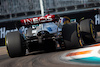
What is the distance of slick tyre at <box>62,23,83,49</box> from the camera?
6711 mm

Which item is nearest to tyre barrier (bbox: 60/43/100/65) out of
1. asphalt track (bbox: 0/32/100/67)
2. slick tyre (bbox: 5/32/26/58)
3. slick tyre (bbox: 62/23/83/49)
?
asphalt track (bbox: 0/32/100/67)

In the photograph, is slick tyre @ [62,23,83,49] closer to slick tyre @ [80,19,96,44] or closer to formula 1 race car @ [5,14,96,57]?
formula 1 race car @ [5,14,96,57]

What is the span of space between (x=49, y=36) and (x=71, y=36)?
0.71 metres

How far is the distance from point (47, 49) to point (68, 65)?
3619 mm

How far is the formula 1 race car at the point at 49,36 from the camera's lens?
20.9 feet

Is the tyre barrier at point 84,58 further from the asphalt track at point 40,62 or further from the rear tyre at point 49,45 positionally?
the rear tyre at point 49,45

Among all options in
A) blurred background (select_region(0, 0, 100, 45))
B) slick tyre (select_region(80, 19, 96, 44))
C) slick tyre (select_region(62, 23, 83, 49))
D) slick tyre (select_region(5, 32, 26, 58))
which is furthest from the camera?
blurred background (select_region(0, 0, 100, 45))

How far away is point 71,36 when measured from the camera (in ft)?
22.1

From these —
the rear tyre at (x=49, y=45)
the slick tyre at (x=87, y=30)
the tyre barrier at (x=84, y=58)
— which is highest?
the slick tyre at (x=87, y=30)

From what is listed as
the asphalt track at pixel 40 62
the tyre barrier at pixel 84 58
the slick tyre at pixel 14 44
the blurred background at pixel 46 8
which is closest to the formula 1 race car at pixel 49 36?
the slick tyre at pixel 14 44

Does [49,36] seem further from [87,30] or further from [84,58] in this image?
[84,58]

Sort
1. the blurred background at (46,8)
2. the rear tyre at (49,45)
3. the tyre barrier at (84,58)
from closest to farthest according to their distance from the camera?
the tyre barrier at (84,58) < the rear tyre at (49,45) < the blurred background at (46,8)

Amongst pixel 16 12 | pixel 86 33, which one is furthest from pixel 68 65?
pixel 16 12

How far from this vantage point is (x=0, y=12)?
22469 millimetres
